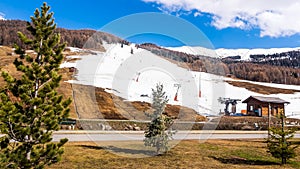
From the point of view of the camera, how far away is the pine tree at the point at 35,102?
954cm

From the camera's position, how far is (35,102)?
31.7 ft

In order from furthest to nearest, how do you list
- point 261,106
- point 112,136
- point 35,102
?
point 261,106 < point 112,136 < point 35,102

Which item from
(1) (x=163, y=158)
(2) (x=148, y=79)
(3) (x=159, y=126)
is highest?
(2) (x=148, y=79)

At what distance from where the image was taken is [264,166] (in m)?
15.3

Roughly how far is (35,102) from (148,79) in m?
23.7

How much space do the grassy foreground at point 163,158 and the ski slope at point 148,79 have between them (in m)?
4.57

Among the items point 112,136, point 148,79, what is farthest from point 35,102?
point 148,79

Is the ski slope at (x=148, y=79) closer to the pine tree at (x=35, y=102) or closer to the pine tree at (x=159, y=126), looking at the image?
the pine tree at (x=159, y=126)

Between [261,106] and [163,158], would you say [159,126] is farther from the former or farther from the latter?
[261,106]

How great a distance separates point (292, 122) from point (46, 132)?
5121cm

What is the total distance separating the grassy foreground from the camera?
46.4 ft

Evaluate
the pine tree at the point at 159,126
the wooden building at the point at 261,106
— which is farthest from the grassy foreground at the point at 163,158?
the wooden building at the point at 261,106

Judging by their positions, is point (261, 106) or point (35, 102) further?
point (261, 106)

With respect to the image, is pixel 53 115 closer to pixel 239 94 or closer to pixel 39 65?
pixel 39 65
